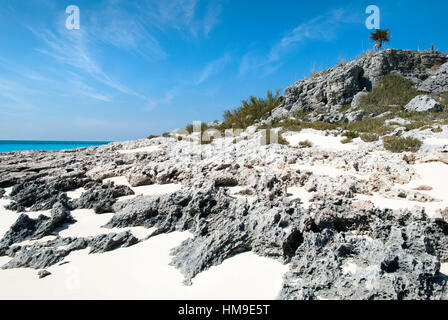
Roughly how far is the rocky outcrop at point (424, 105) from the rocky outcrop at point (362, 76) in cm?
563

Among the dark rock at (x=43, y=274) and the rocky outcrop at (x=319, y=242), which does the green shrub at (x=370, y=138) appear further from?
the dark rock at (x=43, y=274)

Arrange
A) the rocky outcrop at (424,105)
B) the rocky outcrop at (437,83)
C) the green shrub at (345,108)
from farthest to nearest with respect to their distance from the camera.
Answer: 1. the green shrub at (345,108)
2. the rocky outcrop at (437,83)
3. the rocky outcrop at (424,105)

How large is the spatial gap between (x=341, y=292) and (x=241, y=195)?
319 cm

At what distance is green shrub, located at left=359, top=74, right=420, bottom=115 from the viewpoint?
19.9 meters

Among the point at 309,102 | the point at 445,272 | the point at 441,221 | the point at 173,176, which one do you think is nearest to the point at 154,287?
the point at 445,272

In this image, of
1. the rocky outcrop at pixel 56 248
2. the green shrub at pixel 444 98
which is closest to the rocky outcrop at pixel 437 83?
the green shrub at pixel 444 98

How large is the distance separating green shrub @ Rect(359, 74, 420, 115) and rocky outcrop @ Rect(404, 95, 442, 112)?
3.85ft

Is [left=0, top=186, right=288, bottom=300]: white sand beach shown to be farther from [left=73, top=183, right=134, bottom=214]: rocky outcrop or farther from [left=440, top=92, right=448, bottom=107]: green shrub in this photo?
[left=440, top=92, right=448, bottom=107]: green shrub

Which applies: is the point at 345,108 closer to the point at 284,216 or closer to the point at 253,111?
the point at 253,111

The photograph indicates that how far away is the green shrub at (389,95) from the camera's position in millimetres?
19945

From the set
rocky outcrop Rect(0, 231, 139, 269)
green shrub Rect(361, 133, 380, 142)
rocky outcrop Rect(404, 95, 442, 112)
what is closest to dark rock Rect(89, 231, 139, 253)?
rocky outcrop Rect(0, 231, 139, 269)

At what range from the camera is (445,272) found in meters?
2.80

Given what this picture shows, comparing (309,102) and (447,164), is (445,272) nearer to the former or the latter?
(447,164)
